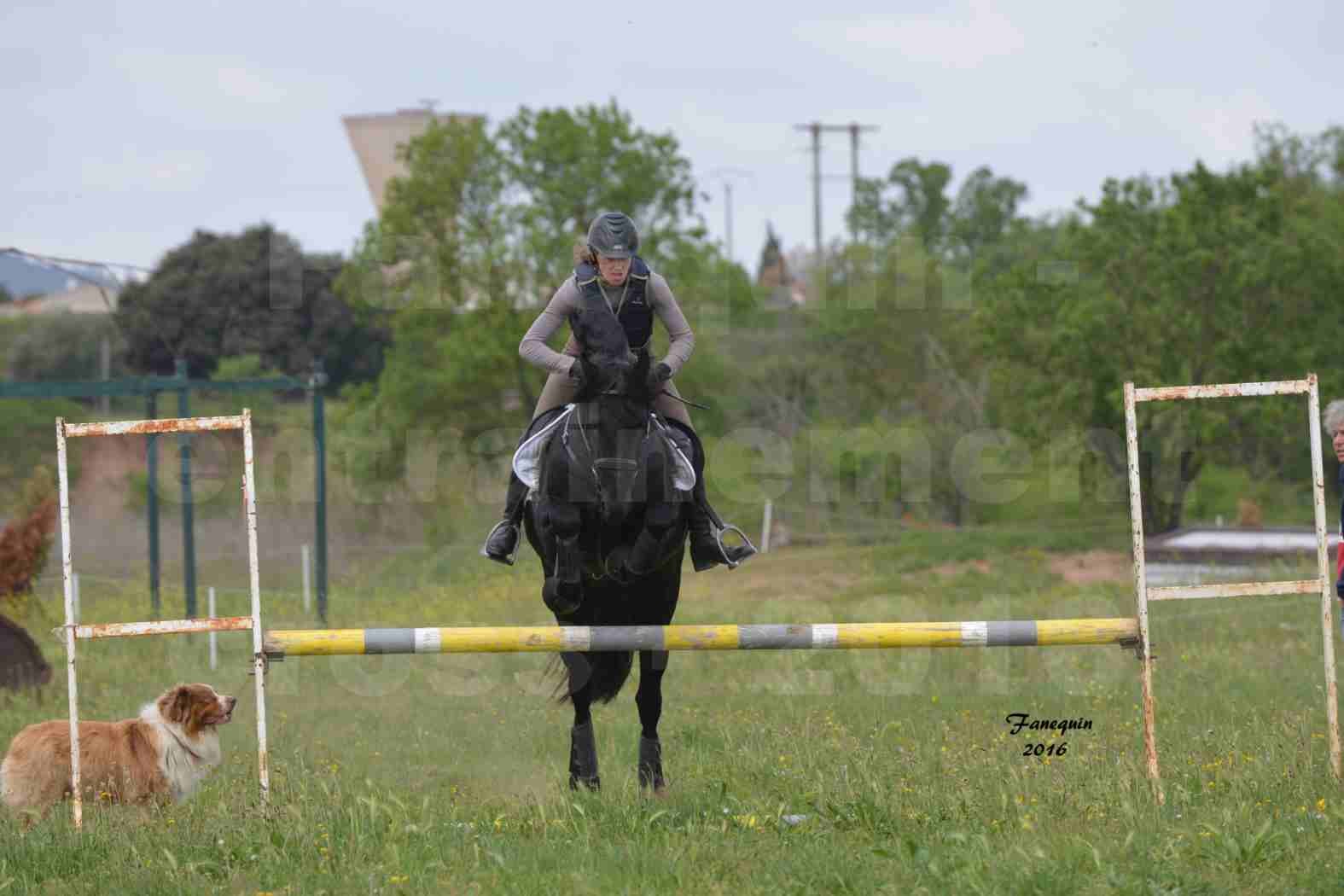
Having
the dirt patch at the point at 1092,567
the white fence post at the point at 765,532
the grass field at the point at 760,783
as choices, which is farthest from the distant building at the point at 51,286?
the dirt patch at the point at 1092,567

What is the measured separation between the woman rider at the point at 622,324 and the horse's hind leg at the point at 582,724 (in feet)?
2.44

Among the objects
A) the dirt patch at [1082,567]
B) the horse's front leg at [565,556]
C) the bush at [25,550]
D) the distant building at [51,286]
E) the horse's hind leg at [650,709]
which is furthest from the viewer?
the dirt patch at [1082,567]

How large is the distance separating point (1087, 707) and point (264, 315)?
3260 centimetres

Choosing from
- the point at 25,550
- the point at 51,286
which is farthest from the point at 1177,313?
the point at 51,286

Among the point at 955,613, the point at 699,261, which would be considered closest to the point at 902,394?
the point at 699,261

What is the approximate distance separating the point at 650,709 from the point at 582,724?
1.25ft

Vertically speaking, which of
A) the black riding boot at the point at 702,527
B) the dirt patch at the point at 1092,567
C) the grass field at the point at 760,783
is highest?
the black riding boot at the point at 702,527

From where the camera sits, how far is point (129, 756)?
7.10m

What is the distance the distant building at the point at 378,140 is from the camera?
146 feet

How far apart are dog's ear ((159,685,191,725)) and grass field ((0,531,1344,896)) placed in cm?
41

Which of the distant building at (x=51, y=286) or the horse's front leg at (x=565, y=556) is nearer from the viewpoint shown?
the horse's front leg at (x=565, y=556)

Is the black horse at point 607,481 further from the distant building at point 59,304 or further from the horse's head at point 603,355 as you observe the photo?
the distant building at point 59,304

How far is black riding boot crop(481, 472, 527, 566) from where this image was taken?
7.23 meters

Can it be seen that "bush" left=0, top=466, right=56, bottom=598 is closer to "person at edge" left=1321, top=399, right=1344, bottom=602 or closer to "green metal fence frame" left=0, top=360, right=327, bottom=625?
"green metal fence frame" left=0, top=360, right=327, bottom=625
